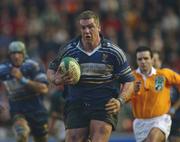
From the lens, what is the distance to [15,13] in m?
21.2

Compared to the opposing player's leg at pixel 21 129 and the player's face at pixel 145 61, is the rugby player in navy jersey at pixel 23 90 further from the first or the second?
the player's face at pixel 145 61

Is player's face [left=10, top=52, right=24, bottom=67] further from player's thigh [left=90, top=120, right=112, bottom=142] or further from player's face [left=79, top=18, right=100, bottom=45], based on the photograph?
player's thigh [left=90, top=120, right=112, bottom=142]

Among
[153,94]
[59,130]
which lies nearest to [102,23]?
[59,130]

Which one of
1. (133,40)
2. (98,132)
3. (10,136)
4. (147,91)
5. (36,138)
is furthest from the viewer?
(133,40)

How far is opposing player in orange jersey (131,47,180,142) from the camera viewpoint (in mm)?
12492

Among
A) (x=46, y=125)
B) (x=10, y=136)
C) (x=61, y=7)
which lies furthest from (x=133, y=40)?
(x=46, y=125)

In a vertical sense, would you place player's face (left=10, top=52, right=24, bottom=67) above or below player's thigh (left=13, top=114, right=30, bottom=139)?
above

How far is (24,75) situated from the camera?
44.2 ft

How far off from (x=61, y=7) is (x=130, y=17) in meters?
2.03

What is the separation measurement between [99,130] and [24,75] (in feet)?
12.0

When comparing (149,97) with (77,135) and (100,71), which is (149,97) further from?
(77,135)

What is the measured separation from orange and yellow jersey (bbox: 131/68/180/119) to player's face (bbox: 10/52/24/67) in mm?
2185

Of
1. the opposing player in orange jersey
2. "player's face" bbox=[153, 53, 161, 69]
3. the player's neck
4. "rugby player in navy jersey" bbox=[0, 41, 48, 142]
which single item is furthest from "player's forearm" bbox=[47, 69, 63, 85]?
"player's face" bbox=[153, 53, 161, 69]

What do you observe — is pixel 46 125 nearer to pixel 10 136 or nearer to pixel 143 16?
pixel 10 136
